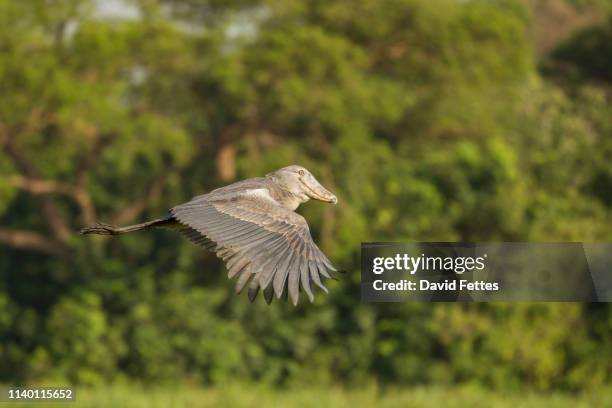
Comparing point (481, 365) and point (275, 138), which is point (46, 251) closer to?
point (275, 138)

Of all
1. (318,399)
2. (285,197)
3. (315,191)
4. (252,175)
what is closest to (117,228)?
(285,197)

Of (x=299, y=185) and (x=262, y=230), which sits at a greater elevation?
(x=299, y=185)

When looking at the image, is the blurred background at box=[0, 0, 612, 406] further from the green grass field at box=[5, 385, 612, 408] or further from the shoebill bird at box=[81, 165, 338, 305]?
the shoebill bird at box=[81, 165, 338, 305]

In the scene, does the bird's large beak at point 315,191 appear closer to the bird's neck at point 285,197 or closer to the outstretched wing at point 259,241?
the bird's neck at point 285,197

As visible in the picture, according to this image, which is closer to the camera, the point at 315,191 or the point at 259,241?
the point at 259,241

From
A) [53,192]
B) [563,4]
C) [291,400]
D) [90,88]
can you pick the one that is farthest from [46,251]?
[563,4]

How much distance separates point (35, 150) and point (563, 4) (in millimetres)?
18500

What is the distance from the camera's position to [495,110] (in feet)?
76.4

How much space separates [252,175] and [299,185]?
13.6 meters

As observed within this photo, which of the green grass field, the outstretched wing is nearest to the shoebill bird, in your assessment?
the outstretched wing

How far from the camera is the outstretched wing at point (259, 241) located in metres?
5.95

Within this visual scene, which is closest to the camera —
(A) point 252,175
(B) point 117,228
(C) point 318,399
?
(B) point 117,228

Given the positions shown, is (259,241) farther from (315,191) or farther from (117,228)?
(117,228)

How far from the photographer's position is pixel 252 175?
20.4 meters
